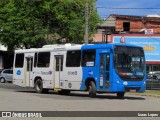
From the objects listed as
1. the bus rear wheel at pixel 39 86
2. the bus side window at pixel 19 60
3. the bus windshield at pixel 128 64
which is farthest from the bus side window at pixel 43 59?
the bus windshield at pixel 128 64

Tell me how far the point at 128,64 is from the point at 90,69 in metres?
2.31

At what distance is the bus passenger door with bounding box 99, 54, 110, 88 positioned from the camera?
25.7m

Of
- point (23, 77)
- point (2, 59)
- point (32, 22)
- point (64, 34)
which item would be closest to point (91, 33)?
point (64, 34)

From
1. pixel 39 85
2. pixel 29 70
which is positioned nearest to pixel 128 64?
pixel 39 85

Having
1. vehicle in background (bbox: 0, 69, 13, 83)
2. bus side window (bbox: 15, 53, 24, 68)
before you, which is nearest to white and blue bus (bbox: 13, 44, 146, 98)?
bus side window (bbox: 15, 53, 24, 68)

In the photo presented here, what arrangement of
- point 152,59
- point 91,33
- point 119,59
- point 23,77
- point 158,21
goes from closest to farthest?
point 119,59 < point 23,77 < point 152,59 < point 91,33 < point 158,21

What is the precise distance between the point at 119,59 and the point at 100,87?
1.96 meters

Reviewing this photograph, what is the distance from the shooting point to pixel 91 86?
2664cm

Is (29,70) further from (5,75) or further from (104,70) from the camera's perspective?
(5,75)

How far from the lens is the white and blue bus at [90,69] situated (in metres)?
25.6

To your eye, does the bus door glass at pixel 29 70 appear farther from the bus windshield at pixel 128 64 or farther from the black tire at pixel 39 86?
the bus windshield at pixel 128 64

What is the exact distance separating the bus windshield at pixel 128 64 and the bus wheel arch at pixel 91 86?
1.80 m

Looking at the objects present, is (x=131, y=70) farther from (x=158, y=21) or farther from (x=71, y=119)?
(x=158, y=21)

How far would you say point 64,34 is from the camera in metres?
54.9
